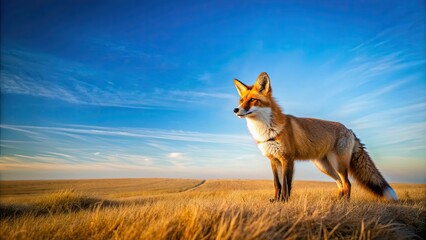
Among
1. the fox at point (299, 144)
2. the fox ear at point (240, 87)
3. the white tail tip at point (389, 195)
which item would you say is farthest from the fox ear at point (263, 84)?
the white tail tip at point (389, 195)

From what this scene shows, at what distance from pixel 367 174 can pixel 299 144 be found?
278 centimetres

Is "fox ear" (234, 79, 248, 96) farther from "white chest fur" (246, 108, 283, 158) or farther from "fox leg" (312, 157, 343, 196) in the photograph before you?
"fox leg" (312, 157, 343, 196)

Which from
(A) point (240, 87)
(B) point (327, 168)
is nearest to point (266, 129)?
(A) point (240, 87)

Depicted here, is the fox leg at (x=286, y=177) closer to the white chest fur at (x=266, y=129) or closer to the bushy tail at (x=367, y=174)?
the white chest fur at (x=266, y=129)

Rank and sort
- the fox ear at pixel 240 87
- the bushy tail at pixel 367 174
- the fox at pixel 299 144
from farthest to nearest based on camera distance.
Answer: the bushy tail at pixel 367 174
the fox ear at pixel 240 87
the fox at pixel 299 144

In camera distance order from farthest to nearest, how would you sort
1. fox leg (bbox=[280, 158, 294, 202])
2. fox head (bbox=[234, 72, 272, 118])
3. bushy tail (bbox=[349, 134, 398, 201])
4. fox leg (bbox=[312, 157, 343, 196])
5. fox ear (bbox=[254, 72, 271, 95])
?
fox leg (bbox=[312, 157, 343, 196])
bushy tail (bbox=[349, 134, 398, 201])
fox ear (bbox=[254, 72, 271, 95])
fox leg (bbox=[280, 158, 294, 202])
fox head (bbox=[234, 72, 272, 118])

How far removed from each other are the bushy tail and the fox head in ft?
12.7

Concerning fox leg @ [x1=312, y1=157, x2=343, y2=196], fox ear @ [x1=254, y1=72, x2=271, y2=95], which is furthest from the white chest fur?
fox leg @ [x1=312, y1=157, x2=343, y2=196]

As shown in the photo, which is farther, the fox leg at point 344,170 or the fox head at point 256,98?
the fox leg at point 344,170

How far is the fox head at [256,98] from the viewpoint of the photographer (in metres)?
6.27

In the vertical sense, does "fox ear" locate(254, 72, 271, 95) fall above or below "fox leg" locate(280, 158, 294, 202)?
above

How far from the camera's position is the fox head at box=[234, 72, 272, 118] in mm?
6273

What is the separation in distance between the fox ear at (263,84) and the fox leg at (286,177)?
6.10ft

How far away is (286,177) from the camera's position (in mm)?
6461
